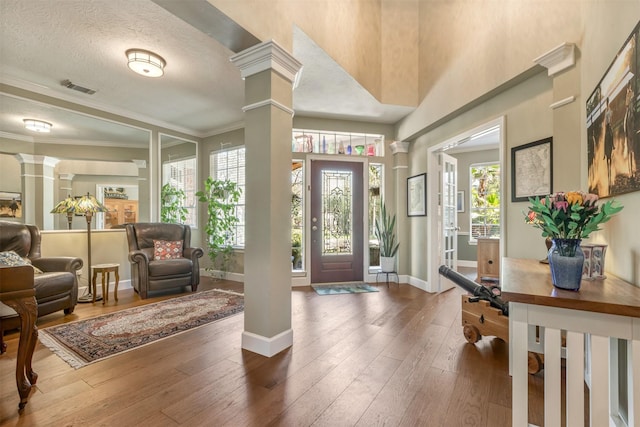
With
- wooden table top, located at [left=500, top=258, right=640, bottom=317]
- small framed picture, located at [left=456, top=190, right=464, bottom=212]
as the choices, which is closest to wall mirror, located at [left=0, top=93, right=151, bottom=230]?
wooden table top, located at [left=500, top=258, right=640, bottom=317]

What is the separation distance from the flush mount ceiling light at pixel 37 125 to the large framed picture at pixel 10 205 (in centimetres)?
92

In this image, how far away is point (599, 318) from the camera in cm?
Result: 105

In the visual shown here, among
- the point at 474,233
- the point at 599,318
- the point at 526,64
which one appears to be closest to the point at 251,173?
the point at 599,318

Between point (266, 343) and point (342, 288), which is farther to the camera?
point (342, 288)

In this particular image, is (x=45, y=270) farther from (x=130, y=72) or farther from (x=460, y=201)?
(x=460, y=201)

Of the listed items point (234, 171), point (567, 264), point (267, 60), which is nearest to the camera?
point (567, 264)

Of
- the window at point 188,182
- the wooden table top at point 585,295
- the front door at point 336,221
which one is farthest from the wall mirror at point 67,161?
the wooden table top at point 585,295

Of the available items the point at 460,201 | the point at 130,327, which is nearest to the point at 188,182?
the point at 130,327

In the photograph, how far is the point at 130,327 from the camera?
9.06ft

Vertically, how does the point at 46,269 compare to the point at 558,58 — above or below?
below

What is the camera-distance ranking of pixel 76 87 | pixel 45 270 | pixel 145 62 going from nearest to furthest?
pixel 145 62 < pixel 45 270 < pixel 76 87

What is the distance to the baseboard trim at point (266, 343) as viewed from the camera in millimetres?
2195

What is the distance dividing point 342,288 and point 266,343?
7.47ft

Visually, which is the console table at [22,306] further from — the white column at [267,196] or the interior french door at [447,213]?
the interior french door at [447,213]
